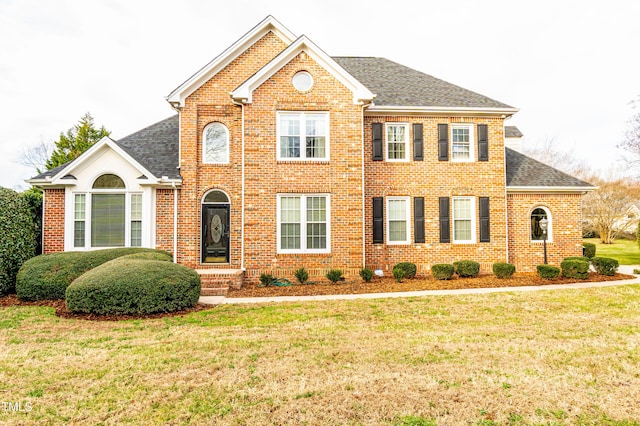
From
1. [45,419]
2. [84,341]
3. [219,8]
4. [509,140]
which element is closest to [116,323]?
[84,341]

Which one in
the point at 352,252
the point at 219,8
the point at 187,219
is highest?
the point at 219,8

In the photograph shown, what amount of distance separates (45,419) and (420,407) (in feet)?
12.4

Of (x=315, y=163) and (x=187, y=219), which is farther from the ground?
(x=315, y=163)

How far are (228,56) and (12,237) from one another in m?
9.01

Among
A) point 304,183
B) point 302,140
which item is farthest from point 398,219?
point 302,140

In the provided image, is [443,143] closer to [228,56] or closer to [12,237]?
[228,56]

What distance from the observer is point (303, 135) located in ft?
43.0

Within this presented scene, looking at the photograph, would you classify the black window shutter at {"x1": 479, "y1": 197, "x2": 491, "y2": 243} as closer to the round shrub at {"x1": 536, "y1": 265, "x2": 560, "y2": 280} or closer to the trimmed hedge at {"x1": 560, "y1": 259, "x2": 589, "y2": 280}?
the round shrub at {"x1": 536, "y1": 265, "x2": 560, "y2": 280}

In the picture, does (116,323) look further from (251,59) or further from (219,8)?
(219,8)

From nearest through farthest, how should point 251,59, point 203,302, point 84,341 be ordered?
1. point 84,341
2. point 203,302
3. point 251,59

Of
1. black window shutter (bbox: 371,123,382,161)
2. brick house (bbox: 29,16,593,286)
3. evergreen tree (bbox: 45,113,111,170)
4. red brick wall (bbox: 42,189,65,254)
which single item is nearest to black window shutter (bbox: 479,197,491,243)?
brick house (bbox: 29,16,593,286)

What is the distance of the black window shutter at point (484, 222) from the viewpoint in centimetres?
1430

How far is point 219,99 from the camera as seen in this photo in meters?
13.5

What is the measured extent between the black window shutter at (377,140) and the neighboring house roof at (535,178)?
5.30m
